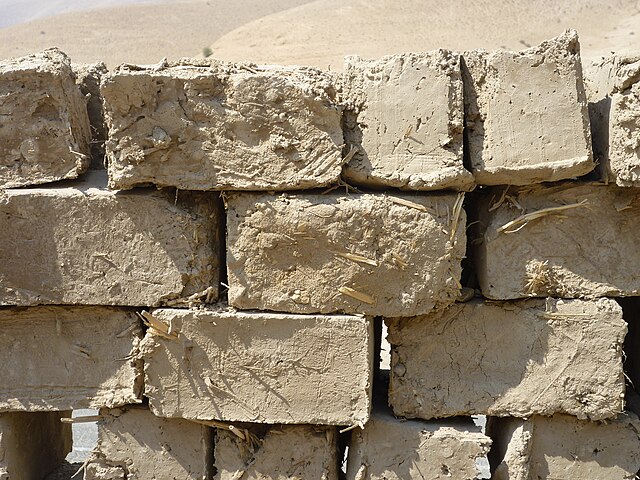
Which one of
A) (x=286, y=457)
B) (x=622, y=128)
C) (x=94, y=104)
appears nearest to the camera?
(x=622, y=128)

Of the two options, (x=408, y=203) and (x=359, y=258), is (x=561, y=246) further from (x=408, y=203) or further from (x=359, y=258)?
(x=359, y=258)

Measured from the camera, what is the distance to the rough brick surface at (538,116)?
10.3ft

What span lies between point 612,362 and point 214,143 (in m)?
→ 2.01

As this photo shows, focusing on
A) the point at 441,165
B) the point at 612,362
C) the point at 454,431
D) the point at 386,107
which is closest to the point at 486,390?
the point at 454,431

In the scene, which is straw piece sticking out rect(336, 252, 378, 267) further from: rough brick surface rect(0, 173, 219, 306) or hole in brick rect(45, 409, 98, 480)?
hole in brick rect(45, 409, 98, 480)

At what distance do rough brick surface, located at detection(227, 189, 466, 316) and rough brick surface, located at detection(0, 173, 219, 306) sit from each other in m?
0.21

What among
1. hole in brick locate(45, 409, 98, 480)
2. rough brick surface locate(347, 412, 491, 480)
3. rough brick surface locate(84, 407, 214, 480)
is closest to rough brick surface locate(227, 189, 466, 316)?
rough brick surface locate(347, 412, 491, 480)

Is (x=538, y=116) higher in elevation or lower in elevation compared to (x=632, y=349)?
higher

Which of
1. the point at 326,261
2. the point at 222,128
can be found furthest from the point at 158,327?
the point at 222,128

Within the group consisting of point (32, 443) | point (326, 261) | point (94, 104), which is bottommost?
point (32, 443)

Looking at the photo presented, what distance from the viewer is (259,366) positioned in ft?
10.9

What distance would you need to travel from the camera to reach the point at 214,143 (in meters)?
3.19

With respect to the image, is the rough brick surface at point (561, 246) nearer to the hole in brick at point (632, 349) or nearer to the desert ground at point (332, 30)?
the hole in brick at point (632, 349)

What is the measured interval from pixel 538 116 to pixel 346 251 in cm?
99
